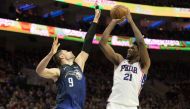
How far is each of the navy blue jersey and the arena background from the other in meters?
9.10

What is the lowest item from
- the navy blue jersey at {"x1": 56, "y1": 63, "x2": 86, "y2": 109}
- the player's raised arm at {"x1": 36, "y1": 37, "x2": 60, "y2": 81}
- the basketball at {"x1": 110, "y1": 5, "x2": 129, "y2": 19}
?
the navy blue jersey at {"x1": 56, "y1": 63, "x2": 86, "y2": 109}

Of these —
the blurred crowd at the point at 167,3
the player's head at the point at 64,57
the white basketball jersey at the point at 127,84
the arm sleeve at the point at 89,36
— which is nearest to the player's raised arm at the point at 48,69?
the player's head at the point at 64,57

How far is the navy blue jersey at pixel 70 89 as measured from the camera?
4.96 m

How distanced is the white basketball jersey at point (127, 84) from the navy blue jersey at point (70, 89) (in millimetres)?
389

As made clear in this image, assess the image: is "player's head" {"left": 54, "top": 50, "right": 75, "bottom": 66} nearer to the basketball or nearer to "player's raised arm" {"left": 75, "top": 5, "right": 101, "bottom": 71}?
"player's raised arm" {"left": 75, "top": 5, "right": 101, "bottom": 71}

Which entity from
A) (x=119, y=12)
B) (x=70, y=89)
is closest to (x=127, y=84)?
(x=70, y=89)

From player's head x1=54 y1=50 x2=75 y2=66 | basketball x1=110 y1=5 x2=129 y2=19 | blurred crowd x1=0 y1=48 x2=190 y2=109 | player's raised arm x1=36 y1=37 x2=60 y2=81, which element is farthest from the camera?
blurred crowd x1=0 y1=48 x2=190 y2=109

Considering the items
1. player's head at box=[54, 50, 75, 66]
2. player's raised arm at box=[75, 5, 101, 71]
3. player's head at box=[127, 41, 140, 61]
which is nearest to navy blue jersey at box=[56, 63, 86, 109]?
player's head at box=[54, 50, 75, 66]

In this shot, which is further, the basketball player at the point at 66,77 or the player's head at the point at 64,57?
the player's head at the point at 64,57

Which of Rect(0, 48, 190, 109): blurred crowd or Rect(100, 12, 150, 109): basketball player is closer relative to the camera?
Rect(100, 12, 150, 109): basketball player

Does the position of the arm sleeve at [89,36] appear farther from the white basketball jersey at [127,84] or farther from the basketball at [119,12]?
the white basketball jersey at [127,84]

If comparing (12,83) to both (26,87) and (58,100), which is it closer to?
(26,87)

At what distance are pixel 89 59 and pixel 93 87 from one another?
444 centimetres

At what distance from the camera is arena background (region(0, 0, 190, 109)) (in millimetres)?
15789
